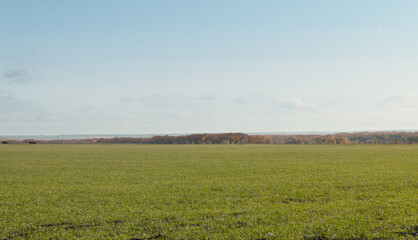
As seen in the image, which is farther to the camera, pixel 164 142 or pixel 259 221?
pixel 164 142

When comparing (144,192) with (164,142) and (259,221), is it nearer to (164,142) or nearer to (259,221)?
(259,221)

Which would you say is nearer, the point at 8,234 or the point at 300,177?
the point at 8,234

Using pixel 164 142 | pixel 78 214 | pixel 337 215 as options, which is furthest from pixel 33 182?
pixel 164 142

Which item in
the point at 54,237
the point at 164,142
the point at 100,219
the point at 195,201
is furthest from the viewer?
the point at 164,142

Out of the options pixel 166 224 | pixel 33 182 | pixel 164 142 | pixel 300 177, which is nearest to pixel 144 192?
pixel 166 224

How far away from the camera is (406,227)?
926 centimetres

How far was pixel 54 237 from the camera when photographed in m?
8.89

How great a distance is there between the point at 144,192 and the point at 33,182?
7713mm

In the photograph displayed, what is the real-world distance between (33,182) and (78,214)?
364 inches

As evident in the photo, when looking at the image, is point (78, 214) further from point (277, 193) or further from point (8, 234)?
point (277, 193)

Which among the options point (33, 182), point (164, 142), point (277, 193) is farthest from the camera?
point (164, 142)

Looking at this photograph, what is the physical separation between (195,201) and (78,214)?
416cm

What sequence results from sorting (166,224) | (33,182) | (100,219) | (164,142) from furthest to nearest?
1. (164,142)
2. (33,182)
3. (100,219)
4. (166,224)

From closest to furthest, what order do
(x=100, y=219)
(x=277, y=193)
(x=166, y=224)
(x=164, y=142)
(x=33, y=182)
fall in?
(x=166, y=224), (x=100, y=219), (x=277, y=193), (x=33, y=182), (x=164, y=142)
